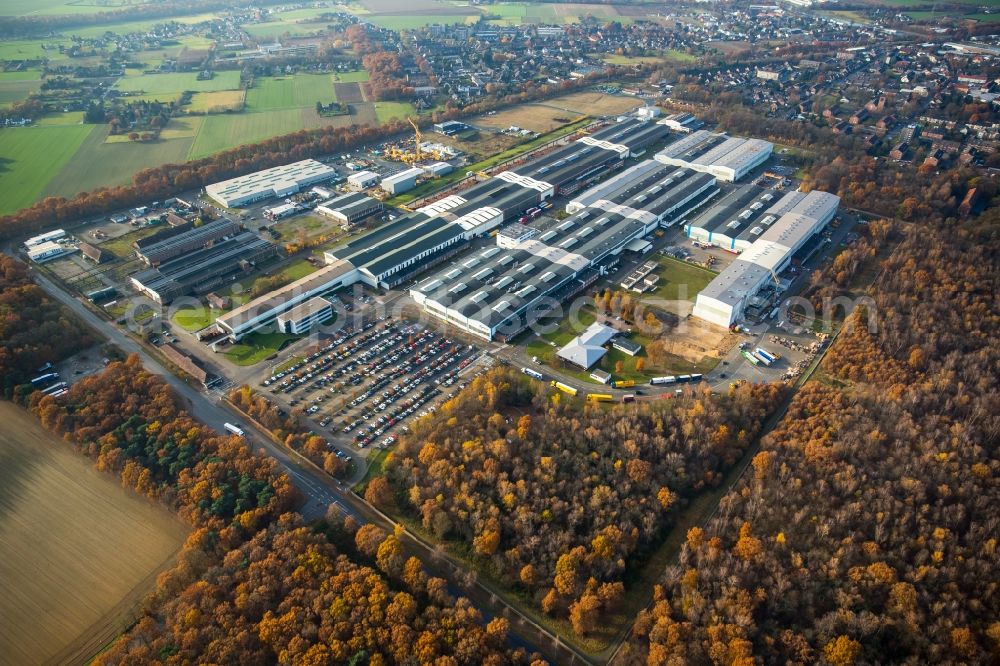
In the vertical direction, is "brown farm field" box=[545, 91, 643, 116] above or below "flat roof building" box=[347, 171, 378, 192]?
Result: above

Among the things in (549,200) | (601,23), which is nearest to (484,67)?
(601,23)

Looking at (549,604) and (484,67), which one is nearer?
(549,604)

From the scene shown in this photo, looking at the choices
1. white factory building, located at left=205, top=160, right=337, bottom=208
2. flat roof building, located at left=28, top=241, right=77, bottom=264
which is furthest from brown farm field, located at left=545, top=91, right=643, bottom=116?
flat roof building, located at left=28, top=241, right=77, bottom=264

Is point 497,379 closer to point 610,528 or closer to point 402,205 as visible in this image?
point 610,528

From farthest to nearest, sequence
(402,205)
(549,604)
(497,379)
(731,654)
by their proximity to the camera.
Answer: (402,205)
(497,379)
(549,604)
(731,654)

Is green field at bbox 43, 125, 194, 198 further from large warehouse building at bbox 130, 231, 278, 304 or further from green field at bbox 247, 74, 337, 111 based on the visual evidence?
large warehouse building at bbox 130, 231, 278, 304

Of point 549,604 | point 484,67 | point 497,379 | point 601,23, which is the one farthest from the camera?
point 601,23

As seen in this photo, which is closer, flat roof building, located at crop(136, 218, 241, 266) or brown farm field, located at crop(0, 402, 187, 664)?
brown farm field, located at crop(0, 402, 187, 664)
